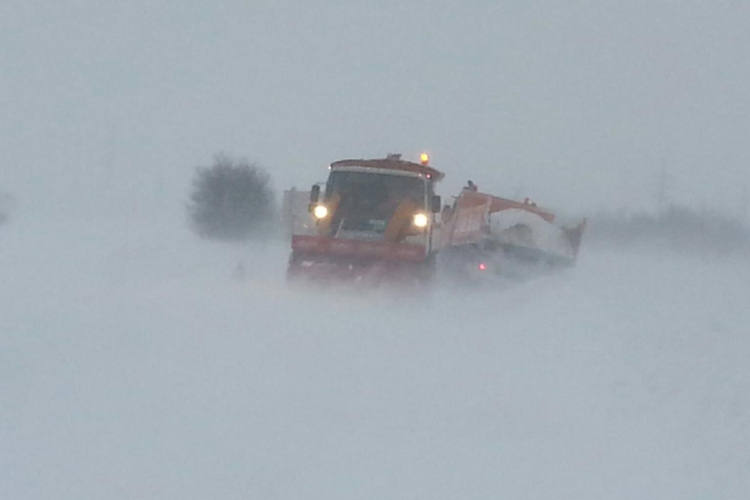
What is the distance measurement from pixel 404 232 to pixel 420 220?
30cm

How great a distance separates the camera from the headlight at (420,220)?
17.3 meters

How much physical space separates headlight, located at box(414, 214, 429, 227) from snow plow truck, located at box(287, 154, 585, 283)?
0.05 ft

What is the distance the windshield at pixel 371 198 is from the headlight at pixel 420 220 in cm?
23

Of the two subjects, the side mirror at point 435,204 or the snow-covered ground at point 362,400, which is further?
the side mirror at point 435,204

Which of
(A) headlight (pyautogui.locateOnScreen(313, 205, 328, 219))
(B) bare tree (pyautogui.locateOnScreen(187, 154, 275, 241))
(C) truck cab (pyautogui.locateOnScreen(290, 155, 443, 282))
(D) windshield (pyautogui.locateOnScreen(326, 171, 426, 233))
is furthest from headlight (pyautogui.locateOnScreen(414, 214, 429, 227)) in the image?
(B) bare tree (pyautogui.locateOnScreen(187, 154, 275, 241))

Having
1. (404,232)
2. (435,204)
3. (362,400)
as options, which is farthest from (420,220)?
(362,400)

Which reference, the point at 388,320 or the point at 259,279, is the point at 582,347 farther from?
the point at 259,279

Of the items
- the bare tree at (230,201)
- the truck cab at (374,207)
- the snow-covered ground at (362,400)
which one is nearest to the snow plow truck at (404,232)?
the truck cab at (374,207)

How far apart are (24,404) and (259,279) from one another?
11.3m

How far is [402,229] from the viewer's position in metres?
17.5

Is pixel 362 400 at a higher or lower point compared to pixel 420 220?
lower

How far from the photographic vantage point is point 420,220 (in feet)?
57.1

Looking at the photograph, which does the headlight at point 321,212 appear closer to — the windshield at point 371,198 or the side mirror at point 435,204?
the windshield at point 371,198

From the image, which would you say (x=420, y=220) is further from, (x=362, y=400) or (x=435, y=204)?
(x=362, y=400)
